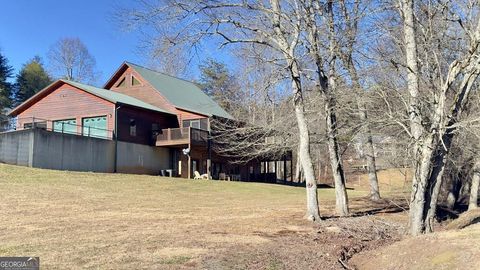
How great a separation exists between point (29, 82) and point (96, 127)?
83.2ft

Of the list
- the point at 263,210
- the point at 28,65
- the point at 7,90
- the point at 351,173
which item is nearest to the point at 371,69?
the point at 263,210

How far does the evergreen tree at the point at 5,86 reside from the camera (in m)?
48.2

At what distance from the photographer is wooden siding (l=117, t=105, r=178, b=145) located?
1299 inches

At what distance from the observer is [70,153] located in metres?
29.2

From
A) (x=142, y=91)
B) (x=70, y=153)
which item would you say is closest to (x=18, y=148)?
(x=70, y=153)

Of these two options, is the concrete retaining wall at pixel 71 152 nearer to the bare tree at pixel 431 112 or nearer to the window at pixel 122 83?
the window at pixel 122 83

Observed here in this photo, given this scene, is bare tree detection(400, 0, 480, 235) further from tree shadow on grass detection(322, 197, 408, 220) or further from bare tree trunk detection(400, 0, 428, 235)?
tree shadow on grass detection(322, 197, 408, 220)

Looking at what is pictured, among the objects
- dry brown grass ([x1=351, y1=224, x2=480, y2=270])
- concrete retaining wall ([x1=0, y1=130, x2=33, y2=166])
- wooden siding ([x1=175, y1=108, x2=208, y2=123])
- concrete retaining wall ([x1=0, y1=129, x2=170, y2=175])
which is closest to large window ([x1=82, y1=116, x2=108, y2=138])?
concrete retaining wall ([x1=0, y1=129, x2=170, y2=175])

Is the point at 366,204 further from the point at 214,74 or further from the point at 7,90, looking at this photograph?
the point at 7,90

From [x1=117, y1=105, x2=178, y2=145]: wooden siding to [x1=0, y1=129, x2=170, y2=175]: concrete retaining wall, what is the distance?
53 cm

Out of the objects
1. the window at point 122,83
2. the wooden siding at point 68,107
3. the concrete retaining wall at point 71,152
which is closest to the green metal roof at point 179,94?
the window at point 122,83

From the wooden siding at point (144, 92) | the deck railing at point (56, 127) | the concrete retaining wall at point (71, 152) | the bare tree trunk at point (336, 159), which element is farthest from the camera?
the wooden siding at point (144, 92)

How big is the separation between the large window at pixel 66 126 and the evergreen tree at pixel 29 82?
2131cm

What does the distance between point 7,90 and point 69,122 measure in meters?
20.8
